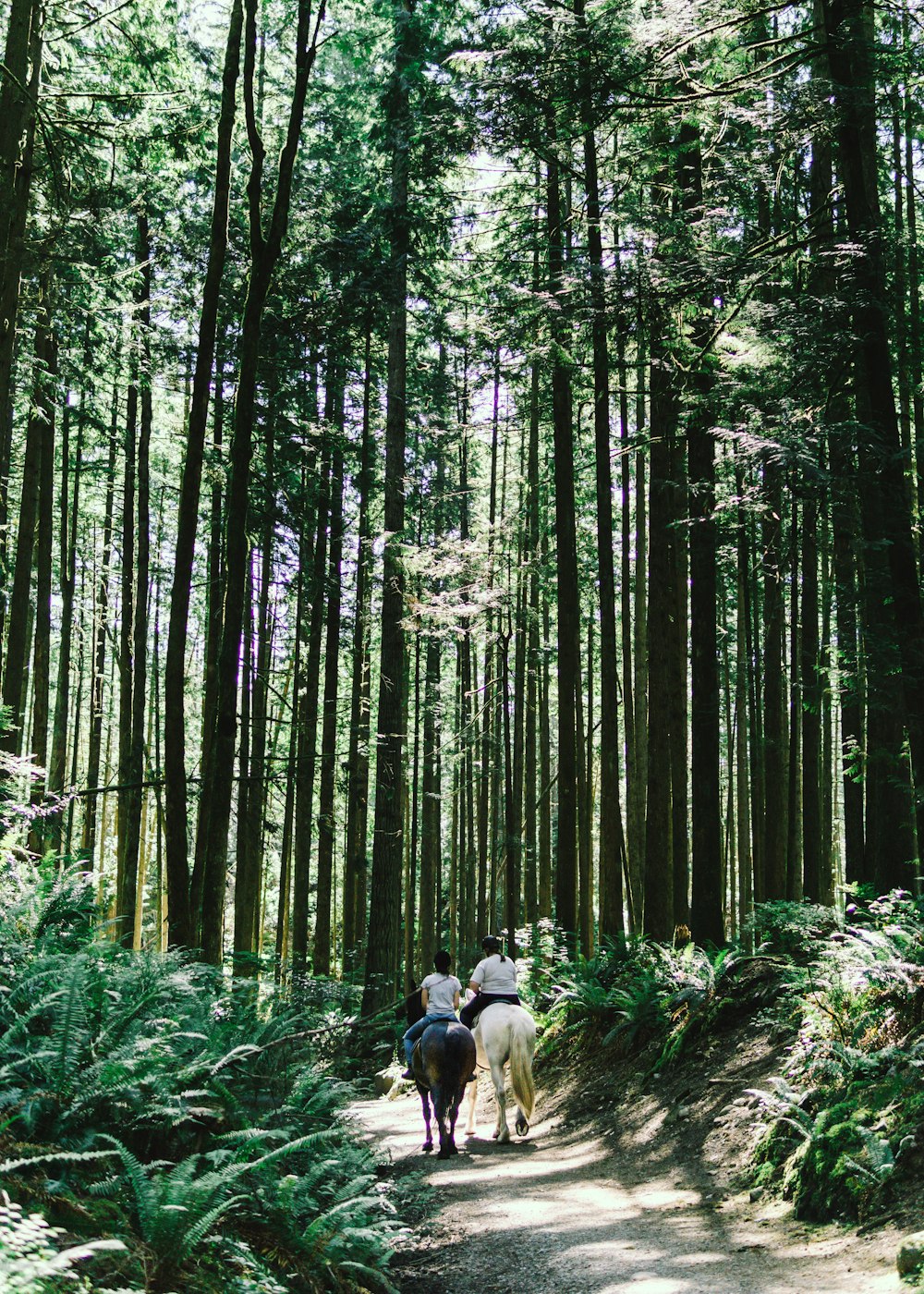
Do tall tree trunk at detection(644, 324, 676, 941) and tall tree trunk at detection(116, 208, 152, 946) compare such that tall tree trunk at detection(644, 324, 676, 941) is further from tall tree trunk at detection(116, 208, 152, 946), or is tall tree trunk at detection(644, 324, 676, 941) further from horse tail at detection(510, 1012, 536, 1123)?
tall tree trunk at detection(116, 208, 152, 946)

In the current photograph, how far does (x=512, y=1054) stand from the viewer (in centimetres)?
997

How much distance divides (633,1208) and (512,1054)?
9.89 feet

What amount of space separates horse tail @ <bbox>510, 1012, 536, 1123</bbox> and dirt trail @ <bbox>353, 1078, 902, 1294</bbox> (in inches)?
31.1

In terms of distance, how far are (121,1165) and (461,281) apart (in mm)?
13401

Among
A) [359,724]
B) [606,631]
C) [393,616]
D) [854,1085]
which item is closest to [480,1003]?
[854,1085]

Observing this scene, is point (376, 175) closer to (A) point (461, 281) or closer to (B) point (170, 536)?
(A) point (461, 281)

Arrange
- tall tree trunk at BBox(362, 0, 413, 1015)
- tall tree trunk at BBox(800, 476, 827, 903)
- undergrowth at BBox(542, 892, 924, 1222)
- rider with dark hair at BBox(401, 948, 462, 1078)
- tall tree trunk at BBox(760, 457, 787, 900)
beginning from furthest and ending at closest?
tall tree trunk at BBox(760, 457, 787, 900), tall tree trunk at BBox(800, 476, 827, 903), tall tree trunk at BBox(362, 0, 413, 1015), rider with dark hair at BBox(401, 948, 462, 1078), undergrowth at BBox(542, 892, 924, 1222)

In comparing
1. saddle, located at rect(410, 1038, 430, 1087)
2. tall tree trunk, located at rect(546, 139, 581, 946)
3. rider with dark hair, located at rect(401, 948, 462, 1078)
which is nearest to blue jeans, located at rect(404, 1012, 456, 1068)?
rider with dark hair, located at rect(401, 948, 462, 1078)

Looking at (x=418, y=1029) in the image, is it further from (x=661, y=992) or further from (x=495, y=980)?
(x=661, y=992)

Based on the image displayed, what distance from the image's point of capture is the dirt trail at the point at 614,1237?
17.0 ft

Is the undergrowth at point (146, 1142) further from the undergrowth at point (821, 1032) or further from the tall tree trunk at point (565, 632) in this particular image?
the tall tree trunk at point (565, 632)

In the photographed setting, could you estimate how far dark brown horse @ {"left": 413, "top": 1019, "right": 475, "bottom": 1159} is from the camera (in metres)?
9.27

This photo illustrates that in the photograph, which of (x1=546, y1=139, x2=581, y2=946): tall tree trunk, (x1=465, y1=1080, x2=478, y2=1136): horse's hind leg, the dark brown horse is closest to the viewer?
the dark brown horse

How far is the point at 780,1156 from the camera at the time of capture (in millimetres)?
6785
